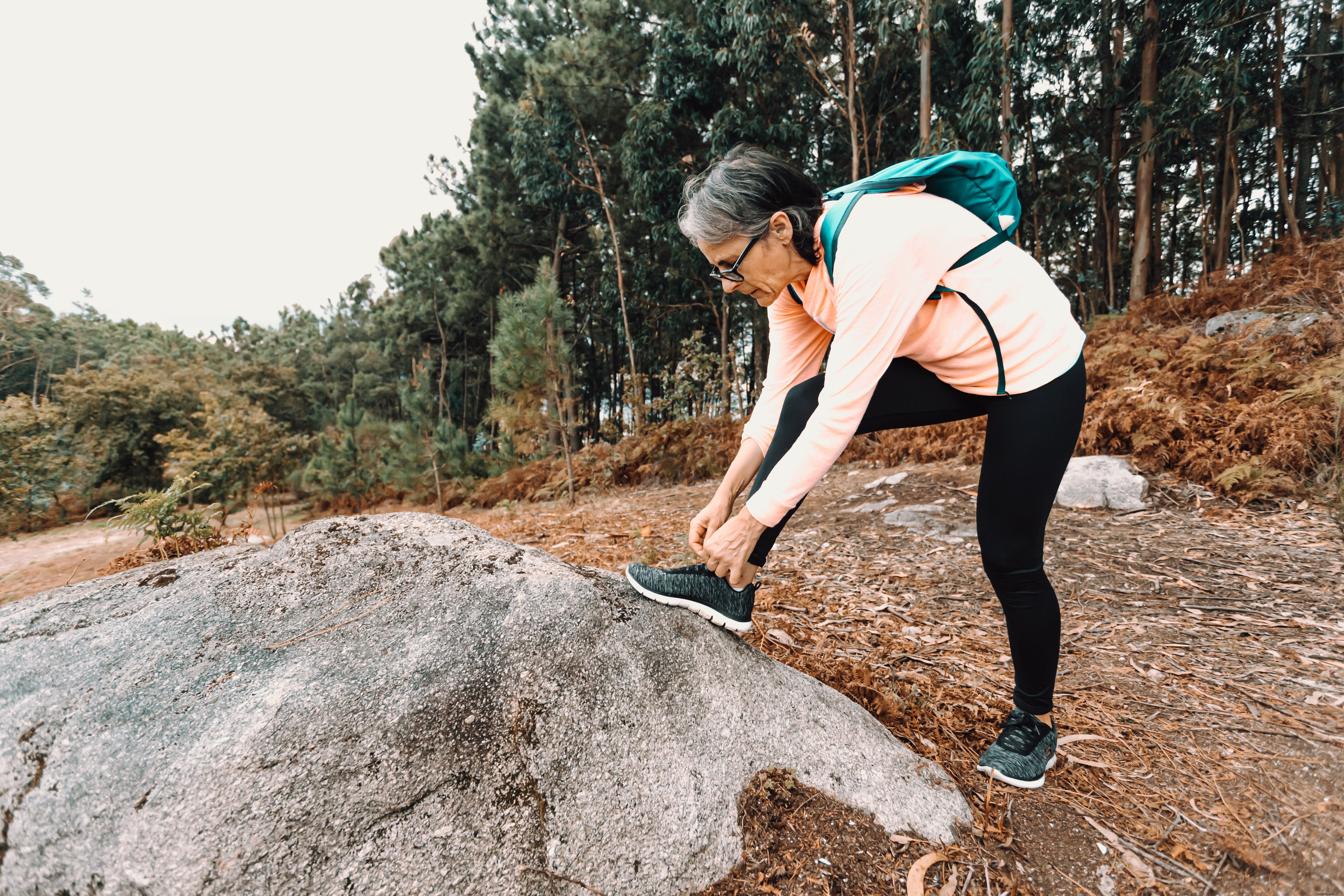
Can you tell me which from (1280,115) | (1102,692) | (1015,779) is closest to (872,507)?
(1102,692)

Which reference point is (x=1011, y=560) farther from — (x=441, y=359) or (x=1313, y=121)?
(x=441, y=359)

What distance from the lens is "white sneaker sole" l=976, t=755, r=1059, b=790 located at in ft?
4.75

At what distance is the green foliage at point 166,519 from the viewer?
3.01 meters

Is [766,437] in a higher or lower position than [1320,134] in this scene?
lower

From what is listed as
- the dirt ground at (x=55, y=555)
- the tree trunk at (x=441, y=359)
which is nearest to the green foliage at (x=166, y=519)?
the dirt ground at (x=55, y=555)

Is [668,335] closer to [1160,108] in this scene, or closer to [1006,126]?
[1006,126]

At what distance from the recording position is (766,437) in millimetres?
1686

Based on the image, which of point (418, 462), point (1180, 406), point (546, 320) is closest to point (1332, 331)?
point (1180, 406)

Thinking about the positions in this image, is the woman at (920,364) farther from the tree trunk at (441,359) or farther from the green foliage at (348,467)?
the tree trunk at (441,359)

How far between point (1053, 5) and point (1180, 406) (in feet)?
31.7

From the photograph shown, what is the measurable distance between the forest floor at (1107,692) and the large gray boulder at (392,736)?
0.43 ft

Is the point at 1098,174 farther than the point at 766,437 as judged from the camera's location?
Yes

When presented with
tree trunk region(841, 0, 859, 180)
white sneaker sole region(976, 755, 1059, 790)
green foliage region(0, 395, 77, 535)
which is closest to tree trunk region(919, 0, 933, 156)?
tree trunk region(841, 0, 859, 180)

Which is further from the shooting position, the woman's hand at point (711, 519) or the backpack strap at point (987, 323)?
the woman's hand at point (711, 519)
